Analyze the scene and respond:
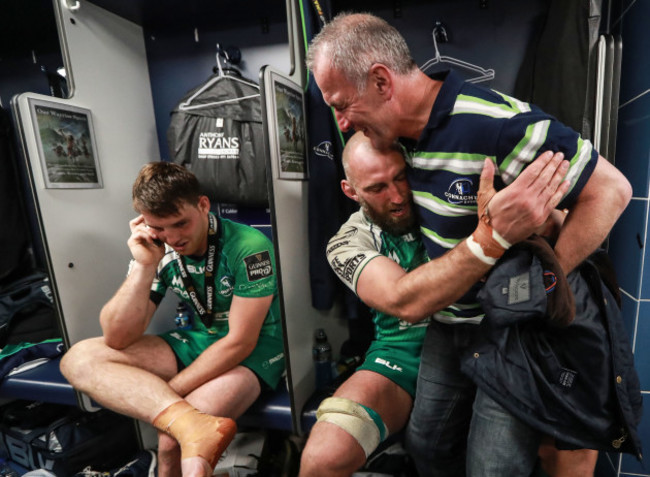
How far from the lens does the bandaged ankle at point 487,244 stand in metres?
0.83

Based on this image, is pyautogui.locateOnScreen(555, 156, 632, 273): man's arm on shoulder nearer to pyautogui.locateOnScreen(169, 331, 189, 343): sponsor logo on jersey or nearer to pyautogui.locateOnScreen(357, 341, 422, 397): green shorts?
pyautogui.locateOnScreen(357, 341, 422, 397): green shorts

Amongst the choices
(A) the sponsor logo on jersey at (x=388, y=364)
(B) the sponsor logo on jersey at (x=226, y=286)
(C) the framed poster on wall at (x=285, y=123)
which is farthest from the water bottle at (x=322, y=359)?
(C) the framed poster on wall at (x=285, y=123)

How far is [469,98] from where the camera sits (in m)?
0.92

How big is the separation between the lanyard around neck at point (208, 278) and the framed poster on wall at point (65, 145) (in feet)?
2.03

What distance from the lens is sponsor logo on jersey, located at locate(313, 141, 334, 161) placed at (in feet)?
4.82

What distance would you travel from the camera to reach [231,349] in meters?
1.34

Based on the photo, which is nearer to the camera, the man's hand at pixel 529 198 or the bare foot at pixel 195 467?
the man's hand at pixel 529 198

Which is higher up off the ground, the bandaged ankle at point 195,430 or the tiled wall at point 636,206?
the tiled wall at point 636,206

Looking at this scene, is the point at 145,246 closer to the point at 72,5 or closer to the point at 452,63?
the point at 72,5

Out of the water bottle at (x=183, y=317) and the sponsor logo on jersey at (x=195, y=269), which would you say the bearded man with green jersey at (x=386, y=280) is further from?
the water bottle at (x=183, y=317)

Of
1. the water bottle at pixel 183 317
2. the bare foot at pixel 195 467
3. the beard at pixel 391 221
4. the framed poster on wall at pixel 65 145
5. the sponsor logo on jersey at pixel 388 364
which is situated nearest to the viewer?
the bare foot at pixel 195 467

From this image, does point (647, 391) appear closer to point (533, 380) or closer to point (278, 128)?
point (533, 380)

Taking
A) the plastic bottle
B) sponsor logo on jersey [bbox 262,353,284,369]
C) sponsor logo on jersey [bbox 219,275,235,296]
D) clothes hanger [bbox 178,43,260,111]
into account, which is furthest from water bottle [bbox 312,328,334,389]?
the plastic bottle

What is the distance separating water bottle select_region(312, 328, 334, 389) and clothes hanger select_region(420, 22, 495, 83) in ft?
4.22
